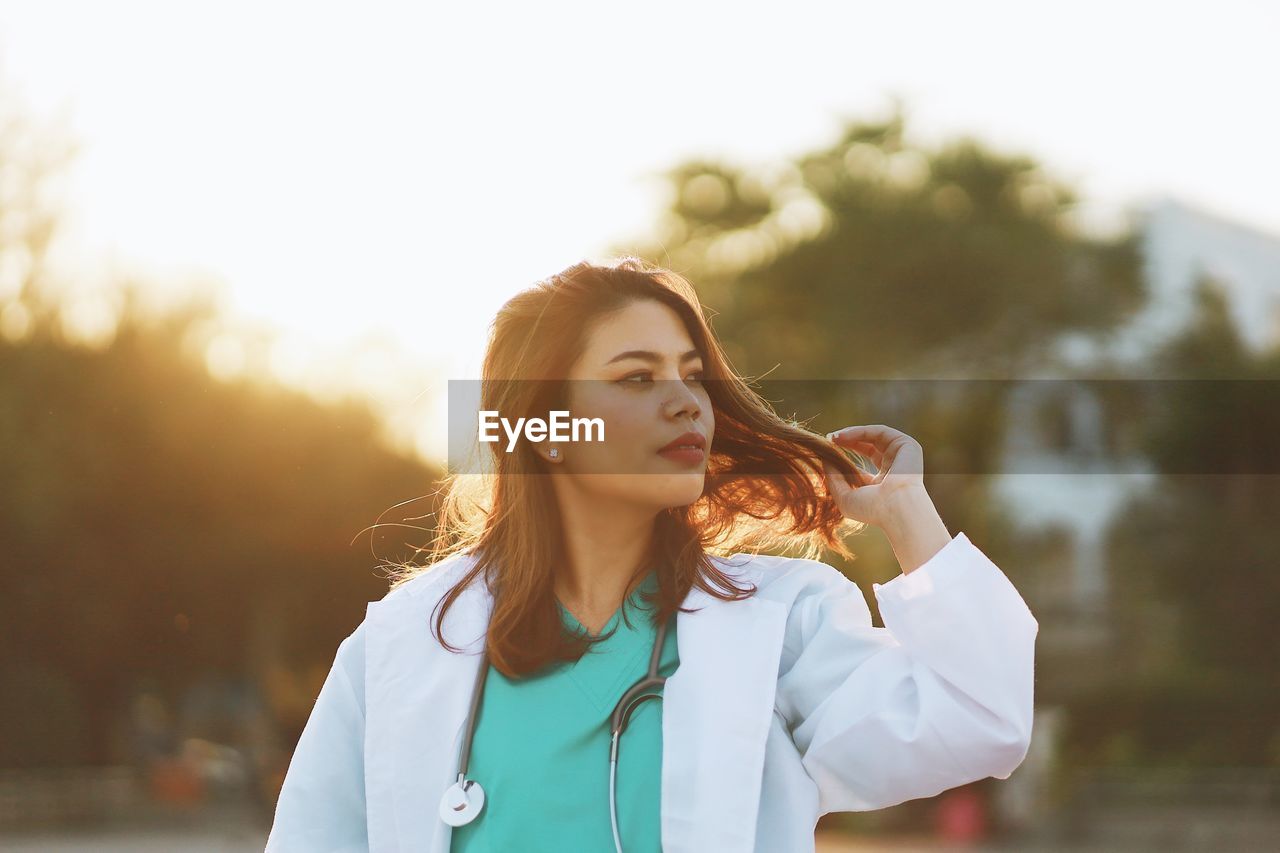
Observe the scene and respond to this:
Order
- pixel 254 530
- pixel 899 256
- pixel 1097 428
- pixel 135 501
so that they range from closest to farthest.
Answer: pixel 135 501
pixel 254 530
pixel 899 256
pixel 1097 428

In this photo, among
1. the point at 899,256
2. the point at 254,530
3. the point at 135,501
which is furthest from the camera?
the point at 899,256

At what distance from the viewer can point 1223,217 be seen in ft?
127

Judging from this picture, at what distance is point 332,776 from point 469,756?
26 centimetres

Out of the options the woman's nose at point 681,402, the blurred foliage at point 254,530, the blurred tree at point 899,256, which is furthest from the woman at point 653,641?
the blurred tree at point 899,256

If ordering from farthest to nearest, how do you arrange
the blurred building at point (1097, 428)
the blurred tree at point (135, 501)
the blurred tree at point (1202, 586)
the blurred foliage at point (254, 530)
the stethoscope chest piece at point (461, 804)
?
the blurred building at point (1097, 428) → the blurred tree at point (135, 501) → the blurred foliage at point (254, 530) → the blurred tree at point (1202, 586) → the stethoscope chest piece at point (461, 804)

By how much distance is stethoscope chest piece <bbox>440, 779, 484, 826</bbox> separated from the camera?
2322 mm

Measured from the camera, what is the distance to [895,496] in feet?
7.79

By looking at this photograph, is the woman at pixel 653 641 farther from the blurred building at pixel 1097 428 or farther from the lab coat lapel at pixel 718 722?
the blurred building at pixel 1097 428

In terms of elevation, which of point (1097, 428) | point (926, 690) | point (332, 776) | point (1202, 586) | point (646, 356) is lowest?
point (1202, 586)

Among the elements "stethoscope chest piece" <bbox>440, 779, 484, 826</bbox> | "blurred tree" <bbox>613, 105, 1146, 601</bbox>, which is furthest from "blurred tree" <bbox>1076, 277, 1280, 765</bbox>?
"stethoscope chest piece" <bbox>440, 779, 484, 826</bbox>

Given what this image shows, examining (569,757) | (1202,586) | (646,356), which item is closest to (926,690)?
(569,757)

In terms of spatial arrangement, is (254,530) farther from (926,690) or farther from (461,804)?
(926,690)
